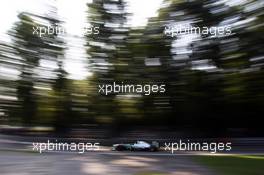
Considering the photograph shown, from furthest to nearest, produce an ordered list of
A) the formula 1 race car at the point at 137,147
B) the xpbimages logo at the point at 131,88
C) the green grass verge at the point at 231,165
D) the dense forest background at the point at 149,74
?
1. the dense forest background at the point at 149,74
2. the xpbimages logo at the point at 131,88
3. the formula 1 race car at the point at 137,147
4. the green grass verge at the point at 231,165

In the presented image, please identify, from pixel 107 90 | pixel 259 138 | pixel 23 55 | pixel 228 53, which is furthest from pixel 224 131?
pixel 23 55

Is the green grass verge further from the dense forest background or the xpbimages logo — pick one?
the xpbimages logo

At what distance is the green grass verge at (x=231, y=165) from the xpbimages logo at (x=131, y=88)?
4.39 ft

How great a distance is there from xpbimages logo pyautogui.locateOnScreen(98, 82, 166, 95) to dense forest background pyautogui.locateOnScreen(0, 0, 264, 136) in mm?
93

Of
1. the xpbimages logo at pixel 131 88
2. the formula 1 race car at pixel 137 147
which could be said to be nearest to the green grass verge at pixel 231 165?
the formula 1 race car at pixel 137 147

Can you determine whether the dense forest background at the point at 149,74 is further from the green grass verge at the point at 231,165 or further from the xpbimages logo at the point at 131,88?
the green grass verge at the point at 231,165

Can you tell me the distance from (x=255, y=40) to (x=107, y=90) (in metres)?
3.95

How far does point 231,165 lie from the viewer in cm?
675

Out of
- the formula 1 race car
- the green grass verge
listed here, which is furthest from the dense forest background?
the green grass verge

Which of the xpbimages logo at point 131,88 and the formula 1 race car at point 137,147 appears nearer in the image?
the formula 1 race car at point 137,147

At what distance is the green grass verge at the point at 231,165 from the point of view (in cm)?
668

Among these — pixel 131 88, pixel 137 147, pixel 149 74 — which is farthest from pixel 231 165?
pixel 149 74

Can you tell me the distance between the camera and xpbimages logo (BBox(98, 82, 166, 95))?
23.9 feet

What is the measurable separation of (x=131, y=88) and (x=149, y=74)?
0.62 m
